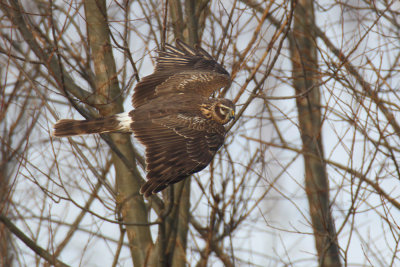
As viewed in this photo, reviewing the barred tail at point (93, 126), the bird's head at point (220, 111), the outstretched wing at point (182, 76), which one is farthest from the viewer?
the outstretched wing at point (182, 76)

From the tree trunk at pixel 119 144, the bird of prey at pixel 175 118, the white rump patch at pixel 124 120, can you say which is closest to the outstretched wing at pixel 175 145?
the bird of prey at pixel 175 118

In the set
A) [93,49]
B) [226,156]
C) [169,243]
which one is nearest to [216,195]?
[226,156]

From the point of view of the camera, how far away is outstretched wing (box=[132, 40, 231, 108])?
679 centimetres

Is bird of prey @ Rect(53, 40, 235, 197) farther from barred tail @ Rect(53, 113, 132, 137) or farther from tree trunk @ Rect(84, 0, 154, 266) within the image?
tree trunk @ Rect(84, 0, 154, 266)

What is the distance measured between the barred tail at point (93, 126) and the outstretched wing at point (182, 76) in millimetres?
754

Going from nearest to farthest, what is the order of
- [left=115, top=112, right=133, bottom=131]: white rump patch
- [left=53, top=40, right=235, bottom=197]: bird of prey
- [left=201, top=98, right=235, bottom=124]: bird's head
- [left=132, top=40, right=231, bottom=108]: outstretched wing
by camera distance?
1. [left=53, top=40, right=235, bottom=197]: bird of prey
2. [left=115, top=112, right=133, bottom=131]: white rump patch
3. [left=201, top=98, right=235, bottom=124]: bird's head
4. [left=132, top=40, right=231, bottom=108]: outstretched wing

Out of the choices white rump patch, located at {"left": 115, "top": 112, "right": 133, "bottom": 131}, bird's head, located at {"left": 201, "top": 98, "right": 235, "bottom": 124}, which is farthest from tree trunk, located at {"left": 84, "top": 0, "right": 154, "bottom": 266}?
bird's head, located at {"left": 201, "top": 98, "right": 235, "bottom": 124}

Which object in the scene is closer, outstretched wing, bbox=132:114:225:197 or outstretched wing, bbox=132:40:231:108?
outstretched wing, bbox=132:114:225:197

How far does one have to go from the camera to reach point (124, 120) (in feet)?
19.6

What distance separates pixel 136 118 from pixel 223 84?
1.38 metres

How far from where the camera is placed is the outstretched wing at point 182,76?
6789 mm

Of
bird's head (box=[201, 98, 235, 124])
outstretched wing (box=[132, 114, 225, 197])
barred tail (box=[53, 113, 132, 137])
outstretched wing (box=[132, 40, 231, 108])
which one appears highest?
outstretched wing (box=[132, 40, 231, 108])

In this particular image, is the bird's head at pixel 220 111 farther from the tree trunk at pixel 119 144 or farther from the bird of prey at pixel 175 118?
the tree trunk at pixel 119 144

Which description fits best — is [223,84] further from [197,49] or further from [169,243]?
[169,243]
